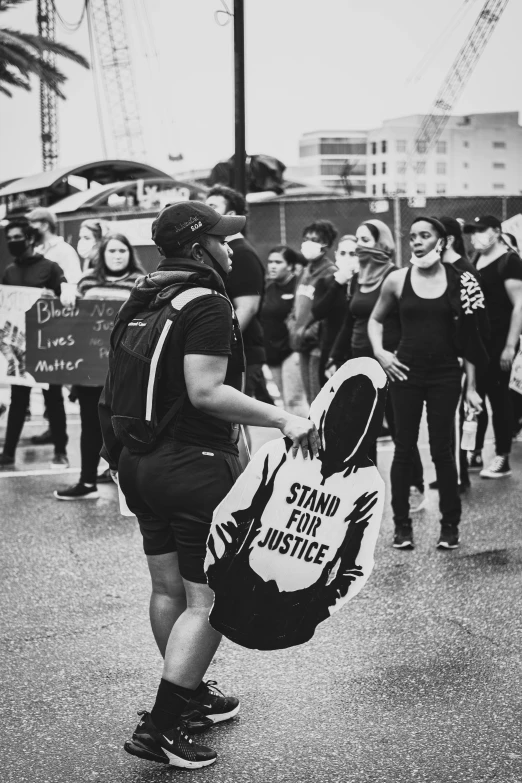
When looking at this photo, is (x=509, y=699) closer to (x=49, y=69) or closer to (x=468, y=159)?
(x=49, y=69)

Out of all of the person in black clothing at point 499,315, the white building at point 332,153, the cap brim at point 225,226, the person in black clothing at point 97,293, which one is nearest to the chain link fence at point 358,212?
the person in black clothing at point 499,315

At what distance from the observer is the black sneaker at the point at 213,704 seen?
364 centimetres

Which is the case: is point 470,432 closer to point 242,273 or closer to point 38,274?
point 242,273

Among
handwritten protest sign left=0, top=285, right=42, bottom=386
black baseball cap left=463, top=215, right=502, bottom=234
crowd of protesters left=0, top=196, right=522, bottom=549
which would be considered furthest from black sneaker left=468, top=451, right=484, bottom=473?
handwritten protest sign left=0, top=285, right=42, bottom=386

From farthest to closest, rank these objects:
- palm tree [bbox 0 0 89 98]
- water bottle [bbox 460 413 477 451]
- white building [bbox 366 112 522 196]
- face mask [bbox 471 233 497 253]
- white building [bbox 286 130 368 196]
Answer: white building [bbox 286 130 368 196] < white building [bbox 366 112 522 196] < palm tree [bbox 0 0 89 98] < face mask [bbox 471 233 497 253] < water bottle [bbox 460 413 477 451]

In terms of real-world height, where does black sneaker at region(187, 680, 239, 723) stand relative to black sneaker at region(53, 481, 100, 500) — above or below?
above

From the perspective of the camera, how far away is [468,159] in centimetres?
12744

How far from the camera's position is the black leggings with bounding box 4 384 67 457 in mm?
8461

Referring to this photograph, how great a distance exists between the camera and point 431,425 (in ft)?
19.5

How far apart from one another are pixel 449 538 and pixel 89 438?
8.79 feet

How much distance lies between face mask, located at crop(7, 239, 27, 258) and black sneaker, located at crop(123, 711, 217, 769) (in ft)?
19.3

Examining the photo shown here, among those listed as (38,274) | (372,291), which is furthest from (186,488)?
(38,274)

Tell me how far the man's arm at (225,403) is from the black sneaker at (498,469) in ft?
15.9

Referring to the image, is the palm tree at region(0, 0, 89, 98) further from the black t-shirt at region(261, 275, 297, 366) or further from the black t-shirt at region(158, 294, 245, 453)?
the black t-shirt at region(158, 294, 245, 453)
